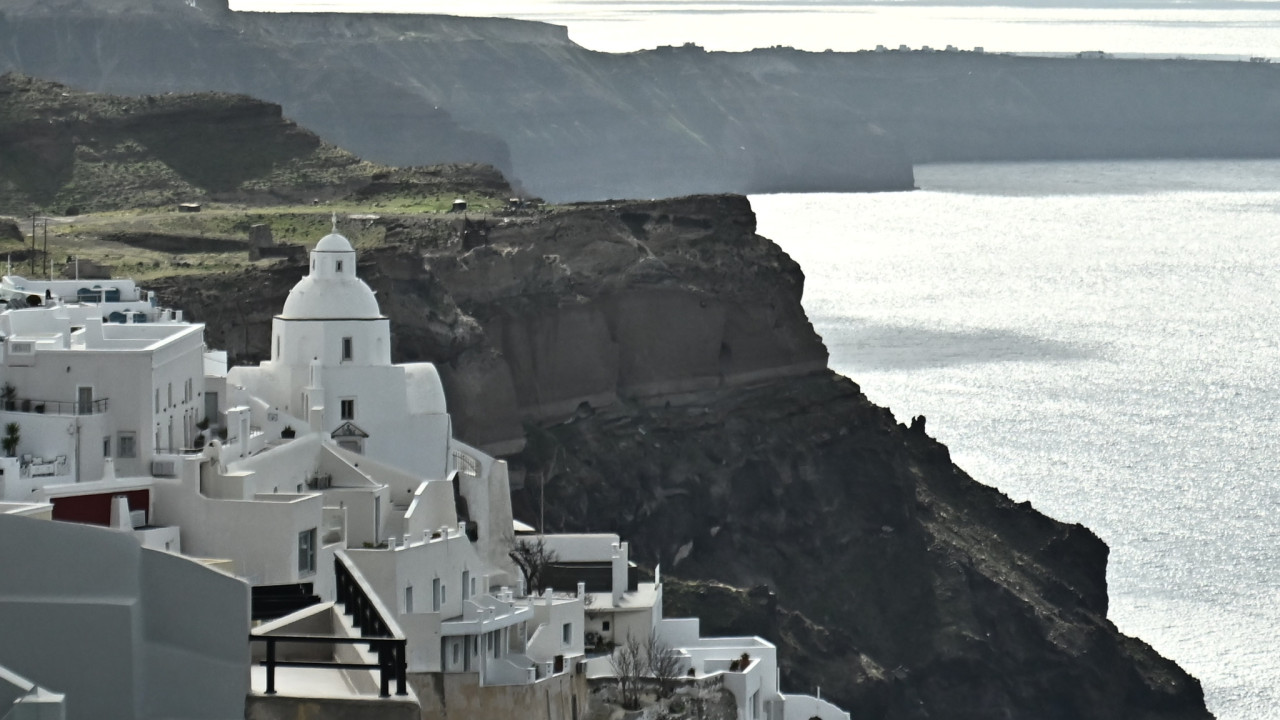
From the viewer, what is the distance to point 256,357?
58.7 meters

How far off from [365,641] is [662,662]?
2357 centimetres

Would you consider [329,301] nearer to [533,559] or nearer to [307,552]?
[533,559]

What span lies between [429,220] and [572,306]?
4736 millimetres

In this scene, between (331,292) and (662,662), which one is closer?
(662,662)

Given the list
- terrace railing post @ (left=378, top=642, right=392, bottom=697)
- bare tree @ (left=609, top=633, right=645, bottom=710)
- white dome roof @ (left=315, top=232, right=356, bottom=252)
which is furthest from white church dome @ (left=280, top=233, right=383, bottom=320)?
terrace railing post @ (left=378, top=642, right=392, bottom=697)

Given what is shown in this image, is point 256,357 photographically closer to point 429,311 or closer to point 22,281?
point 429,311

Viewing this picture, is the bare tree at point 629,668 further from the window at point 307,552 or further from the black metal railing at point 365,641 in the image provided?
the black metal railing at point 365,641

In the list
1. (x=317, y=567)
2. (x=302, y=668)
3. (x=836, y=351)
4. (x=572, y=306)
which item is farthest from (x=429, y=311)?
(x=836, y=351)

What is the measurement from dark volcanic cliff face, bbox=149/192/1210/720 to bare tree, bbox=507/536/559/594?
1328 centimetres

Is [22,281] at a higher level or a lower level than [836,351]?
higher

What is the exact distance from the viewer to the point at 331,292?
41.9 m

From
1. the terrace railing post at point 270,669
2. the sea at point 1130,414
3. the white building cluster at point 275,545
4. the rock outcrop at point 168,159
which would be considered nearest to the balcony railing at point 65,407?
the white building cluster at point 275,545

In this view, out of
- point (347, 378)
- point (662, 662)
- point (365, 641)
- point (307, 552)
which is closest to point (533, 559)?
point (347, 378)

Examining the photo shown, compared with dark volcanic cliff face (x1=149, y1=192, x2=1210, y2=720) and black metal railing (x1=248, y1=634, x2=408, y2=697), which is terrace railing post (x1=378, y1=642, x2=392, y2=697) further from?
dark volcanic cliff face (x1=149, y1=192, x2=1210, y2=720)
